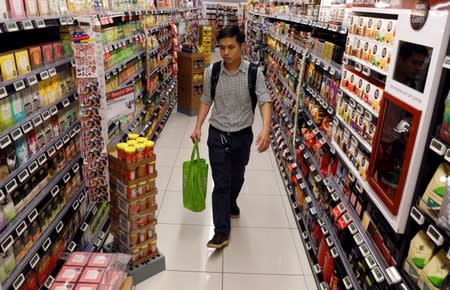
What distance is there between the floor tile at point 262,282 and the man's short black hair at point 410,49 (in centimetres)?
211

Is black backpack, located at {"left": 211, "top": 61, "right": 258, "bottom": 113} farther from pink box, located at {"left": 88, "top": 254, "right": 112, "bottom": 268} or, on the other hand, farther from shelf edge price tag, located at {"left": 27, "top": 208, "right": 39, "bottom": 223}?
shelf edge price tag, located at {"left": 27, "top": 208, "right": 39, "bottom": 223}

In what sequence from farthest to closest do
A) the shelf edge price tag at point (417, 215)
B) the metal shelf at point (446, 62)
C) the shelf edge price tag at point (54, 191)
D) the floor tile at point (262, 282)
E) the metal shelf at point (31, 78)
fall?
1. the floor tile at point (262, 282)
2. the shelf edge price tag at point (54, 191)
3. the metal shelf at point (31, 78)
4. the shelf edge price tag at point (417, 215)
5. the metal shelf at point (446, 62)

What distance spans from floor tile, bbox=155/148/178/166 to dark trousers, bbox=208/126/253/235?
2.15 m

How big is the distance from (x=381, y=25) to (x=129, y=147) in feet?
6.32

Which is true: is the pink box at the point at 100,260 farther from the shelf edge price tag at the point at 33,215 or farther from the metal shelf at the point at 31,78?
the metal shelf at the point at 31,78

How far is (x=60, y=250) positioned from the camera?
2.79m

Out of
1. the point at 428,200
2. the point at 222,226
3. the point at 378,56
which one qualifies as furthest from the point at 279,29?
the point at 428,200

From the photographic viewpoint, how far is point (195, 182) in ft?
11.7

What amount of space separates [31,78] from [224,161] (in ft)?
5.65

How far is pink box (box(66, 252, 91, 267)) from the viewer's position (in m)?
2.52

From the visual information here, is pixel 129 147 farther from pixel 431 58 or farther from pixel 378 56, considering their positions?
pixel 431 58

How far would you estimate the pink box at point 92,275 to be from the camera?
2.37 meters

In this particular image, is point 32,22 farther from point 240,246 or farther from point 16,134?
point 240,246

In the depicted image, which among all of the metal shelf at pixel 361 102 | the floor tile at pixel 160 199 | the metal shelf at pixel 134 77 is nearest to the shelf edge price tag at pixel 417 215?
the metal shelf at pixel 361 102
